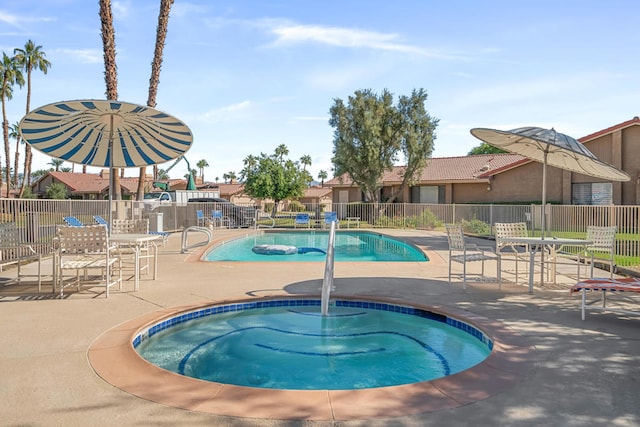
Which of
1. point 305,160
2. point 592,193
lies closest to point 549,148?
point 592,193

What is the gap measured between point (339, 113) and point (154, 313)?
2219 cm

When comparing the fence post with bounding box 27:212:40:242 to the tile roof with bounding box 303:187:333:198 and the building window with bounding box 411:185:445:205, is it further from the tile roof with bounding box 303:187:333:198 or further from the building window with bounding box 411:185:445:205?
the tile roof with bounding box 303:187:333:198

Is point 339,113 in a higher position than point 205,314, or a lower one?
higher

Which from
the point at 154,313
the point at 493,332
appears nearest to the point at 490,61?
the point at 493,332

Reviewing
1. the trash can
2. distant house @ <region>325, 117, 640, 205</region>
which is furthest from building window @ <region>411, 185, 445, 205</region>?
the trash can

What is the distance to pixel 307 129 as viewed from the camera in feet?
96.5

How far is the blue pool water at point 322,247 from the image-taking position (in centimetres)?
1391

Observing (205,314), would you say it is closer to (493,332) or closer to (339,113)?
(493,332)

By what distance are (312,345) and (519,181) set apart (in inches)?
891

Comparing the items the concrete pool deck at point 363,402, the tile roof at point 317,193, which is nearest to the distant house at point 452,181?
the concrete pool deck at point 363,402

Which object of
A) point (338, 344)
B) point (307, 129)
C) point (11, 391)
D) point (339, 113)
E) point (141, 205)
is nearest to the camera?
point (11, 391)

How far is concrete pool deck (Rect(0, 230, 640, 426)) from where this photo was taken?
2.71 meters

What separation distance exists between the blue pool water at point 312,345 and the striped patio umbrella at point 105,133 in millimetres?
3276

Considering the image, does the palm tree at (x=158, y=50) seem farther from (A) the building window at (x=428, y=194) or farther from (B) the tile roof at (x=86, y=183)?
(B) the tile roof at (x=86, y=183)
